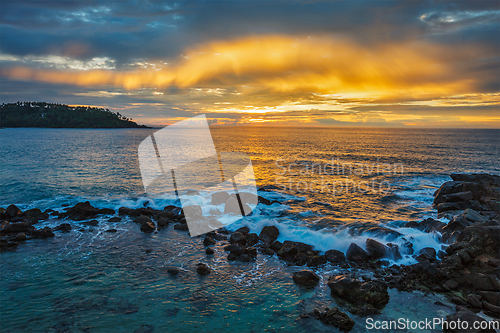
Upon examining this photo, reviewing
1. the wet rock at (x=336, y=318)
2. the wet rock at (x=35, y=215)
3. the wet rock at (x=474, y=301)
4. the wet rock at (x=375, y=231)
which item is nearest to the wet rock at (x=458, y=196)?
the wet rock at (x=375, y=231)

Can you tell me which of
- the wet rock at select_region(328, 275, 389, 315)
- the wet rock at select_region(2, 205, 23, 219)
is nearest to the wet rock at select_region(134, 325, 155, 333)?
the wet rock at select_region(328, 275, 389, 315)

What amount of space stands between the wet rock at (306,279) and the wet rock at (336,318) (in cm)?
183

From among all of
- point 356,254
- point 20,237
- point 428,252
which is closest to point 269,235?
point 356,254

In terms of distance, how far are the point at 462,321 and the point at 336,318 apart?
3.92m

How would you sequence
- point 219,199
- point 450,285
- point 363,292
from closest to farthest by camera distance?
point 363,292, point 450,285, point 219,199

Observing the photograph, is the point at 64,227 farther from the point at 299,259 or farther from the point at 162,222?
the point at 299,259

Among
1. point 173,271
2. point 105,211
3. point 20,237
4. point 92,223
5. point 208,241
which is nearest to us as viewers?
point 173,271

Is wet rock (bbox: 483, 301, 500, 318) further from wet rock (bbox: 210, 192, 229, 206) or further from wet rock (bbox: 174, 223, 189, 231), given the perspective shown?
wet rock (bbox: 210, 192, 229, 206)

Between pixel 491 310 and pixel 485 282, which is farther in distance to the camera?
pixel 485 282

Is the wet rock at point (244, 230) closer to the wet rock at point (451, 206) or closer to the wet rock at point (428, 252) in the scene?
the wet rock at point (428, 252)

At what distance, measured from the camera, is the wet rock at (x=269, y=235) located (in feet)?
50.3

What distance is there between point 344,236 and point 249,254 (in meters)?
6.32

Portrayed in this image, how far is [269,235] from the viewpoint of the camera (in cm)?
1558

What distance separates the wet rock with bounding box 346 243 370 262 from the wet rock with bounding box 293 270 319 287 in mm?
2955
